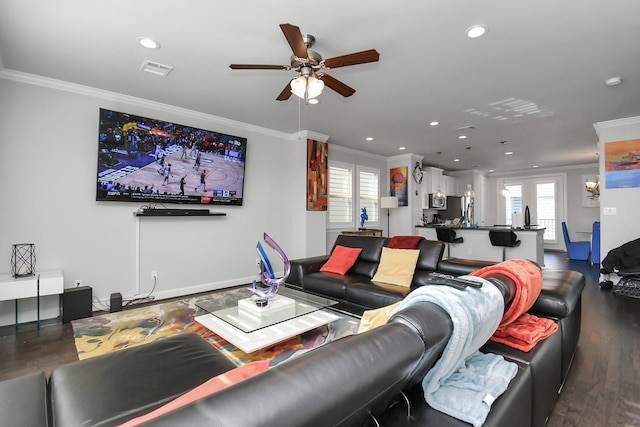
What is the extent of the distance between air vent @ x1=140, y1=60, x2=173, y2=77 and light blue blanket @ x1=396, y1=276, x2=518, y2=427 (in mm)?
3281

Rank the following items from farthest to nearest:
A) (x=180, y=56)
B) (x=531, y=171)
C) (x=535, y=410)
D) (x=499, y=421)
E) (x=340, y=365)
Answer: (x=531, y=171)
(x=180, y=56)
(x=535, y=410)
(x=499, y=421)
(x=340, y=365)

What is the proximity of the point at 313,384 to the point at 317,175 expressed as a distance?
5.10 m

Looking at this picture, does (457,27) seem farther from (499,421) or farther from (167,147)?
(167,147)

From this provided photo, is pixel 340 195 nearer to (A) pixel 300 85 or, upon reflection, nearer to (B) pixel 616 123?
(A) pixel 300 85

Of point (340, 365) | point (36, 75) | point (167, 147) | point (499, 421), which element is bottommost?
point (499, 421)

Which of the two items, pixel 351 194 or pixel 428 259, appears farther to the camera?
pixel 351 194

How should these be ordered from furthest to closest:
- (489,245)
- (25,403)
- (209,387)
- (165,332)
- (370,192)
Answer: (370,192) → (489,245) → (165,332) → (25,403) → (209,387)

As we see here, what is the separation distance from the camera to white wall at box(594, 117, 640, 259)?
4.57 m

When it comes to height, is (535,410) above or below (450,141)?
below

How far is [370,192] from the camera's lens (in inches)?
284

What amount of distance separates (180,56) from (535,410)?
362cm

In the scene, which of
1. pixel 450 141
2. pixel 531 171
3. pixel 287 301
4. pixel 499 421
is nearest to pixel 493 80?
pixel 450 141

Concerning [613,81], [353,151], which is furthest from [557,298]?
[353,151]

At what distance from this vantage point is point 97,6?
7.18 feet
